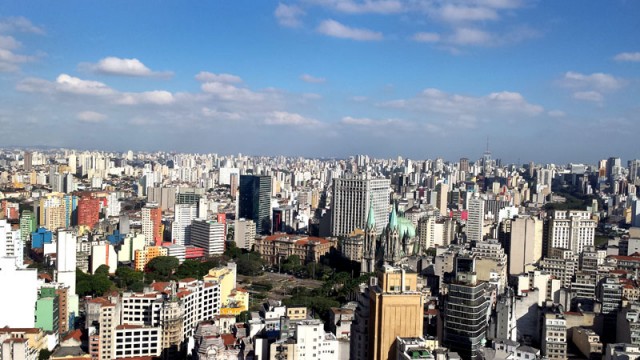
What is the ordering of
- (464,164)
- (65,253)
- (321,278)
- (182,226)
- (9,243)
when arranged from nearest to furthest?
(9,243) < (65,253) < (321,278) < (182,226) < (464,164)

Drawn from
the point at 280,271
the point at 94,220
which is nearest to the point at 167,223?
the point at 94,220

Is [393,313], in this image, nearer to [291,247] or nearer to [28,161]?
[291,247]

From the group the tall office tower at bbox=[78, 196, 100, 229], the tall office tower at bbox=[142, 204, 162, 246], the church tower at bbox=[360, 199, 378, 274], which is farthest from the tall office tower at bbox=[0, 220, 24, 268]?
the tall office tower at bbox=[78, 196, 100, 229]

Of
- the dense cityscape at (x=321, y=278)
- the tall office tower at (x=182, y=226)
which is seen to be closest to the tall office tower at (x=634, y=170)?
the dense cityscape at (x=321, y=278)

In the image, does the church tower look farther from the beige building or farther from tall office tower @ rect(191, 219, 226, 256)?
tall office tower @ rect(191, 219, 226, 256)

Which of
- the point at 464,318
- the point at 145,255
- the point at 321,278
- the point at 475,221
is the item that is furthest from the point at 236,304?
the point at 475,221

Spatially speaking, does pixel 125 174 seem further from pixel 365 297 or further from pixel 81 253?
pixel 365 297
